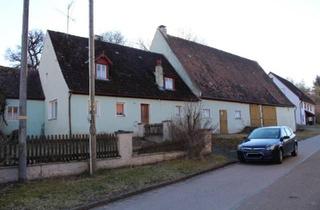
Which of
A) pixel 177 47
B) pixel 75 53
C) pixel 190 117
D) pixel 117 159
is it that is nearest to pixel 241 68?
pixel 177 47

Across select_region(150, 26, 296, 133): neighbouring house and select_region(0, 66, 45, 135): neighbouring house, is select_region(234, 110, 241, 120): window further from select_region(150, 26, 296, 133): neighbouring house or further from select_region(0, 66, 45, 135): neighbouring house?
select_region(0, 66, 45, 135): neighbouring house

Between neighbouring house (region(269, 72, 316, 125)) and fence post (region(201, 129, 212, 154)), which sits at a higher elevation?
neighbouring house (region(269, 72, 316, 125))

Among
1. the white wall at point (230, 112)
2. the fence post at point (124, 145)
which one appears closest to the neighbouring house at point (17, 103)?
the white wall at point (230, 112)

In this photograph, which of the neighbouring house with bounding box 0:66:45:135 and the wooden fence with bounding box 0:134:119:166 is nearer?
the wooden fence with bounding box 0:134:119:166

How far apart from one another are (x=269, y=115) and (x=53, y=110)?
23.7 meters

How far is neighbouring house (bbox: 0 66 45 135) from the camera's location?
26.3 metres

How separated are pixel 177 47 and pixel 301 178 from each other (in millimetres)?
24718

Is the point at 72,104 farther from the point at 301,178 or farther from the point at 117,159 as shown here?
the point at 301,178

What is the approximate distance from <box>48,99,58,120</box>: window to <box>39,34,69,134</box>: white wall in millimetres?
279

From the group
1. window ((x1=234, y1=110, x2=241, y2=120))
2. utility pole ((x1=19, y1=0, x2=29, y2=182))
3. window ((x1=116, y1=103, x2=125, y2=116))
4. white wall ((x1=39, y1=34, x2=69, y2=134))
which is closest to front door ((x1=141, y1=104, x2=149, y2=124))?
window ((x1=116, y1=103, x2=125, y2=116))

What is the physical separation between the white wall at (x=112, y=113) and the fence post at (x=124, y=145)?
→ 921 centimetres

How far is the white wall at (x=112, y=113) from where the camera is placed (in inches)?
922

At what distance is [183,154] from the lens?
17516 millimetres

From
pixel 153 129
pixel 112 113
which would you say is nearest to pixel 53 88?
pixel 112 113
